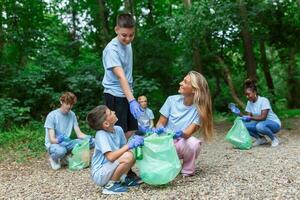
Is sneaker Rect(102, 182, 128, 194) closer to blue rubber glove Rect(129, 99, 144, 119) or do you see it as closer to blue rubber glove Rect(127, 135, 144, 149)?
blue rubber glove Rect(127, 135, 144, 149)

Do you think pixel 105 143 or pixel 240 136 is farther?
pixel 240 136

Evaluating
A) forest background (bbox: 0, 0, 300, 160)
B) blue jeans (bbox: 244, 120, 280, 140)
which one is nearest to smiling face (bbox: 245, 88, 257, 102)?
blue jeans (bbox: 244, 120, 280, 140)

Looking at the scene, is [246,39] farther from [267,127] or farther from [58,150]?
[58,150]

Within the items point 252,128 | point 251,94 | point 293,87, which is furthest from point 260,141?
point 293,87

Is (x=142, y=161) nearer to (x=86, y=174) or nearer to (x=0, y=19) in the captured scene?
(x=86, y=174)

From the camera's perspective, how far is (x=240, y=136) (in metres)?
5.93

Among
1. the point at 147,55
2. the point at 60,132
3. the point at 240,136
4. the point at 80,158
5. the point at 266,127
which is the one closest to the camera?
the point at 80,158

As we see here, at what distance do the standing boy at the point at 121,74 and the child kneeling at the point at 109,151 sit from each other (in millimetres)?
170

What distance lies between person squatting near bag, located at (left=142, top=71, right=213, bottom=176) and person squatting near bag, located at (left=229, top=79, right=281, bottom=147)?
2.24 m

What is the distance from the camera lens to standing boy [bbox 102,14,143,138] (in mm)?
3678

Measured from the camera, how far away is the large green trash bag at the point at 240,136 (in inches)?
232

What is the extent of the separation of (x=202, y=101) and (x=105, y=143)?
0.99 metres

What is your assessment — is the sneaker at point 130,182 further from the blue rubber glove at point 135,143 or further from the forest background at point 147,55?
the forest background at point 147,55

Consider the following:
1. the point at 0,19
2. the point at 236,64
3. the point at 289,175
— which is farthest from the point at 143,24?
the point at 289,175
